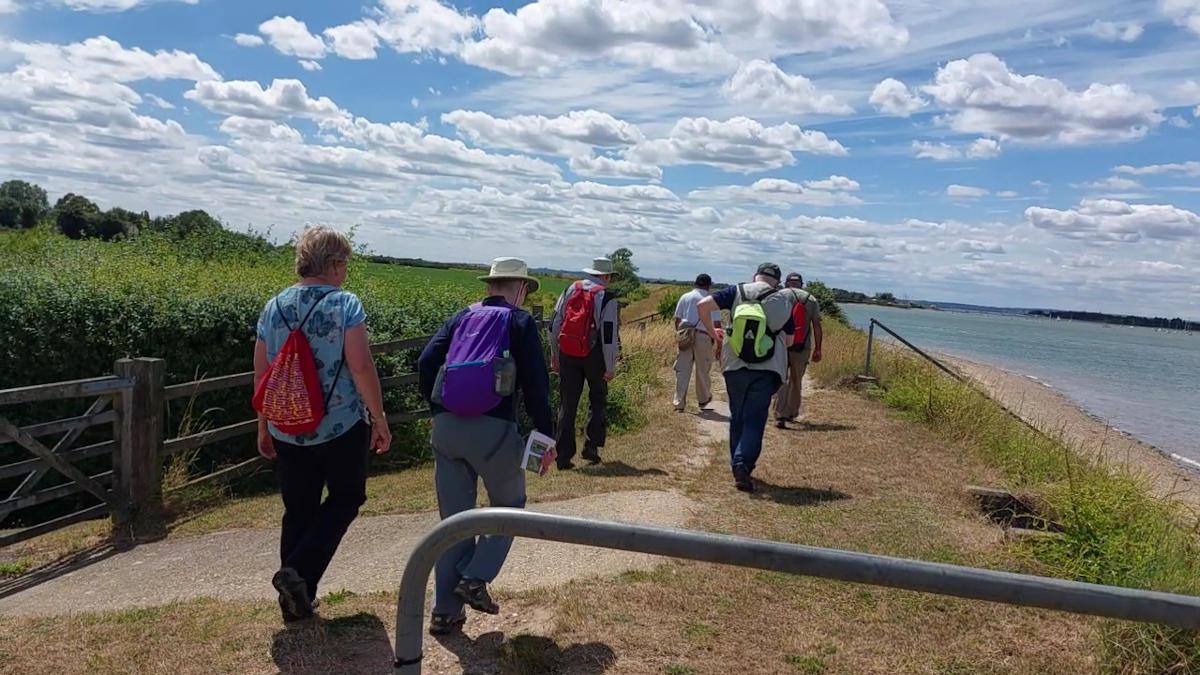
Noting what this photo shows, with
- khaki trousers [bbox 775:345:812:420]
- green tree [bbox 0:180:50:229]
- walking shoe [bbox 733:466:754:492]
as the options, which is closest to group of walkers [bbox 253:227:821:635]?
walking shoe [bbox 733:466:754:492]

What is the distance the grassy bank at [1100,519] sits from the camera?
3.94 m

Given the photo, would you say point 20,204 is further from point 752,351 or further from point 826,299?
point 752,351

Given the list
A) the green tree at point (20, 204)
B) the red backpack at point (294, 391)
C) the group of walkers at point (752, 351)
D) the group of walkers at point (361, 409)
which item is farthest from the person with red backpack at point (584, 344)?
the green tree at point (20, 204)

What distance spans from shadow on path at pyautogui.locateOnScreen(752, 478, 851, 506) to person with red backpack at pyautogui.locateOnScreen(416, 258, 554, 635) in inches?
134

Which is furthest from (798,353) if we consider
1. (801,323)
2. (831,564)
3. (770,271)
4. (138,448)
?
(831,564)

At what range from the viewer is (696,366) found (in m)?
11.9

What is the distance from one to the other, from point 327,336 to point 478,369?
0.76 meters

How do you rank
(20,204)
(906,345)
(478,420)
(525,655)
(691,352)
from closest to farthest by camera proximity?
(525,655) < (478,420) < (691,352) < (906,345) < (20,204)

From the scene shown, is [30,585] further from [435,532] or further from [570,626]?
[435,532]

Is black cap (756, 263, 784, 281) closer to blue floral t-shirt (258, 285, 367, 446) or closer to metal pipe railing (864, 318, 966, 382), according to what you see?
blue floral t-shirt (258, 285, 367, 446)

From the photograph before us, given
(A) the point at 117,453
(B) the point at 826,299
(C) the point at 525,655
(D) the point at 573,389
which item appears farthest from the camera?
(B) the point at 826,299

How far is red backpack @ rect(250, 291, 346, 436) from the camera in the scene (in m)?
3.97

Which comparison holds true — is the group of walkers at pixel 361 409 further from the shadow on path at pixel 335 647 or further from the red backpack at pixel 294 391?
the shadow on path at pixel 335 647

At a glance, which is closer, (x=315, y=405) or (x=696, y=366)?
(x=315, y=405)
